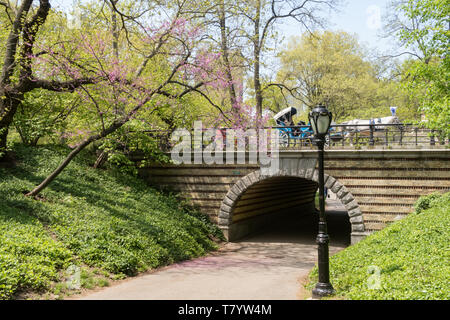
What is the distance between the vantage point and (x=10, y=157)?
52.6 feet

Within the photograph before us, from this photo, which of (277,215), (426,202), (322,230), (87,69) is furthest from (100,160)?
(426,202)

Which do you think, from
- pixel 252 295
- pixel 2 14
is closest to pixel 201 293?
pixel 252 295

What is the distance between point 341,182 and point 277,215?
27.5ft

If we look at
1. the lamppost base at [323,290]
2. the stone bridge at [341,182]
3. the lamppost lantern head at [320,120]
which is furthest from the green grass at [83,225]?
the lamppost lantern head at [320,120]

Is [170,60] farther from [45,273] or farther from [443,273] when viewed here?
[443,273]

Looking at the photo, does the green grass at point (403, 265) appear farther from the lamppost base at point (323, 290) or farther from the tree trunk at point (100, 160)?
the tree trunk at point (100, 160)

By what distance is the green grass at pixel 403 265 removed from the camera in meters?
7.02

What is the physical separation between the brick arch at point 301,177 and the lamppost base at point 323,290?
8.26 m

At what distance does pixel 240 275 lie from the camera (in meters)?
12.3

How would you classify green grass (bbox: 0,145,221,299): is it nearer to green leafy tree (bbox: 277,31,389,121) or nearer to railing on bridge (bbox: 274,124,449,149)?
railing on bridge (bbox: 274,124,449,149)

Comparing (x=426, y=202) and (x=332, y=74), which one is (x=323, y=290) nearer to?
(x=426, y=202)

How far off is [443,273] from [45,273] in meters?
8.07

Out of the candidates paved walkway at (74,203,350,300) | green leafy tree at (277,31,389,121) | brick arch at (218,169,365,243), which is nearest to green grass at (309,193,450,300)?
paved walkway at (74,203,350,300)

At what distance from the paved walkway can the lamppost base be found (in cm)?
99
